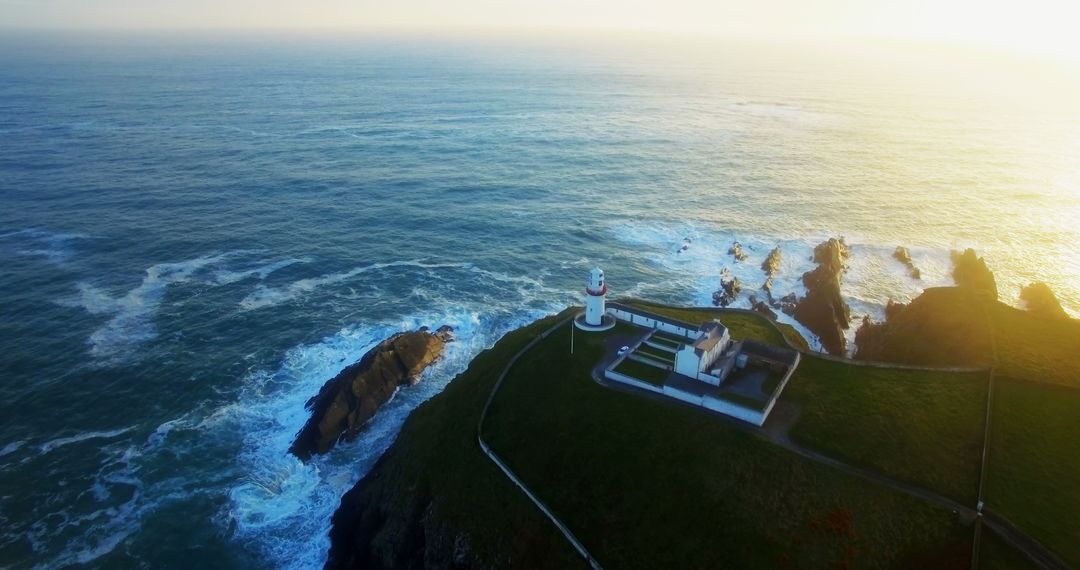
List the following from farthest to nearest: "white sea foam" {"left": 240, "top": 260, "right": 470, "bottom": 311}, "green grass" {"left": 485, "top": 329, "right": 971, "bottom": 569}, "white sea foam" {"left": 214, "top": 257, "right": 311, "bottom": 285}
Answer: "white sea foam" {"left": 214, "top": 257, "right": 311, "bottom": 285}
"white sea foam" {"left": 240, "top": 260, "right": 470, "bottom": 311}
"green grass" {"left": 485, "top": 329, "right": 971, "bottom": 569}

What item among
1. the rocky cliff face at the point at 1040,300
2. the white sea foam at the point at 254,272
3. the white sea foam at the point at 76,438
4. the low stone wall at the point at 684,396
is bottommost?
the white sea foam at the point at 76,438

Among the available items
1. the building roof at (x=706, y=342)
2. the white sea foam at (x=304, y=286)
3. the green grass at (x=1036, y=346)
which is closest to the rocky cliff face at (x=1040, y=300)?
the green grass at (x=1036, y=346)

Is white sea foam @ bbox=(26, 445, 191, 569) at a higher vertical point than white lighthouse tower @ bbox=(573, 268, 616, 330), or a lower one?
lower

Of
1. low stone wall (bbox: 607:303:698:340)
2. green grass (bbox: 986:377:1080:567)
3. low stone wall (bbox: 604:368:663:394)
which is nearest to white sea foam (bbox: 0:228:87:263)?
low stone wall (bbox: 607:303:698:340)

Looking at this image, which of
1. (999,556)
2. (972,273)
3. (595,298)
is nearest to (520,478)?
(595,298)

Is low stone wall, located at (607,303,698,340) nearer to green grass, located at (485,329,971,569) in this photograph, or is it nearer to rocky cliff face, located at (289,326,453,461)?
green grass, located at (485,329,971,569)

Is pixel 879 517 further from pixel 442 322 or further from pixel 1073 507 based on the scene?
pixel 442 322

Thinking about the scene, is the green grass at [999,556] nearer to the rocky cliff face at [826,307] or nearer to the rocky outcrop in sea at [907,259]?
the rocky cliff face at [826,307]
